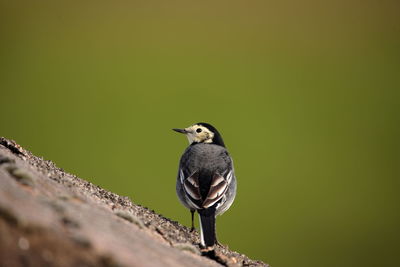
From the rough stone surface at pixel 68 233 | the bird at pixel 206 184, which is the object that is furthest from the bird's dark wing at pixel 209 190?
the rough stone surface at pixel 68 233

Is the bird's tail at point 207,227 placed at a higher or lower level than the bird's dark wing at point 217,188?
lower

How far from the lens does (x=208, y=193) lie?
1134cm

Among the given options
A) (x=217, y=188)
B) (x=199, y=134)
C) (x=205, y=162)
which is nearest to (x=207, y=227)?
(x=217, y=188)

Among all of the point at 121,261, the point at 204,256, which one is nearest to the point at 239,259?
the point at 204,256

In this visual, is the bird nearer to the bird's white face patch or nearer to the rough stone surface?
the bird's white face patch

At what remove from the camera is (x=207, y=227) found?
10664 mm

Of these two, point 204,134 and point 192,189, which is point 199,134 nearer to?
point 204,134

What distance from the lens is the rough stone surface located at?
637 cm

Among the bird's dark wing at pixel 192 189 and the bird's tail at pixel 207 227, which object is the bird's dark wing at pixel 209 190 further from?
the bird's tail at pixel 207 227

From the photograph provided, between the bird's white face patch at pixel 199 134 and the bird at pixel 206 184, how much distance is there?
1.94 ft

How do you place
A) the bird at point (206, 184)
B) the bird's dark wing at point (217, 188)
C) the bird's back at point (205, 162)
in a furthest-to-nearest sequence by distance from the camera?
the bird's back at point (205, 162) < the bird's dark wing at point (217, 188) < the bird at point (206, 184)

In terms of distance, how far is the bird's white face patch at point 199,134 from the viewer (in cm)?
1464

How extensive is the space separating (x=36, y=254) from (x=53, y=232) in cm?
38

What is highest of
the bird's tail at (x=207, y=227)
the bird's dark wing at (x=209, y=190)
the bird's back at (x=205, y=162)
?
the bird's back at (x=205, y=162)
